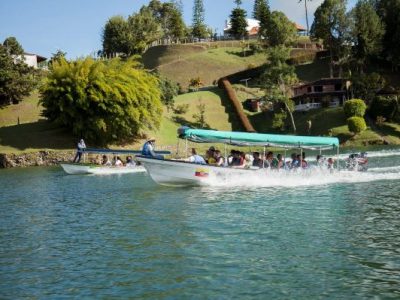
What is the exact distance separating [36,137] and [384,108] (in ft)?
177

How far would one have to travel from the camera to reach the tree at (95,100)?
227 feet

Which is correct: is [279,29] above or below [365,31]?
above

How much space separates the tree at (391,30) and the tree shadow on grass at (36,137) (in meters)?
65.7

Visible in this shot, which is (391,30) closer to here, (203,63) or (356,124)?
(356,124)

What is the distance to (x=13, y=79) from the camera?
87.3 metres

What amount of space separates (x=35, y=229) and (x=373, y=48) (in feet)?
304

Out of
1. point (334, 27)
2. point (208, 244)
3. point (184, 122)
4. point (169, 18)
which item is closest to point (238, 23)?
point (169, 18)

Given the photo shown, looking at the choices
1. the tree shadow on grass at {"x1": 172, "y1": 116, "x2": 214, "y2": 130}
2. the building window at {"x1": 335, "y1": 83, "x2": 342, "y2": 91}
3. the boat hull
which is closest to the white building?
the tree shadow on grass at {"x1": 172, "y1": 116, "x2": 214, "y2": 130}

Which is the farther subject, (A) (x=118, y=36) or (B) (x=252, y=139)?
(A) (x=118, y=36)

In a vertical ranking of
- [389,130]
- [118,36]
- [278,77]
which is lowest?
[389,130]

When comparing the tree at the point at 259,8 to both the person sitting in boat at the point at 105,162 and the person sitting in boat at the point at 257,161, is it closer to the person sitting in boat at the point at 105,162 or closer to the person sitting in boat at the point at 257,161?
the person sitting in boat at the point at 105,162

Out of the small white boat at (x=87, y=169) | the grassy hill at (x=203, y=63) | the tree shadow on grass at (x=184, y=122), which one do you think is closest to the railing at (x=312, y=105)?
the tree shadow on grass at (x=184, y=122)

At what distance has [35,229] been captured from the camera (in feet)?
73.2

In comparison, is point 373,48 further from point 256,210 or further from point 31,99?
point 256,210
